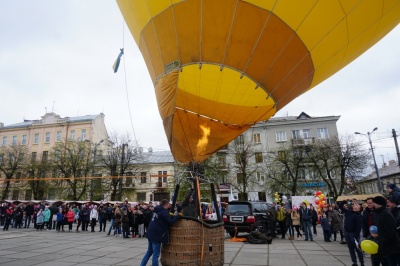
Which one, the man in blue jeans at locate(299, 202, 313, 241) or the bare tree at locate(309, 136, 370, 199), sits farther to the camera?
the bare tree at locate(309, 136, 370, 199)

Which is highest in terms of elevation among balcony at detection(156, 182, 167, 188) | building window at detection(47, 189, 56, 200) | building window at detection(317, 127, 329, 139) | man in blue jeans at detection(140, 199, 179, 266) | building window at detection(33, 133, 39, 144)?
building window at detection(33, 133, 39, 144)

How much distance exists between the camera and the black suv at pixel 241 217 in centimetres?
1188

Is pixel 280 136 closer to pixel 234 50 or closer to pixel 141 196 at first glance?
pixel 141 196

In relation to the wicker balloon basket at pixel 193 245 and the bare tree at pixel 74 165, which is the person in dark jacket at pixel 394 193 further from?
the bare tree at pixel 74 165

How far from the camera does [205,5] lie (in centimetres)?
496

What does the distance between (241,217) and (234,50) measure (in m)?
8.53

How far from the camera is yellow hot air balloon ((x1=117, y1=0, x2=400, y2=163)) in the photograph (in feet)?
16.8

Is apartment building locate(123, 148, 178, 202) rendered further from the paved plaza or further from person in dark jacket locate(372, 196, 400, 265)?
person in dark jacket locate(372, 196, 400, 265)

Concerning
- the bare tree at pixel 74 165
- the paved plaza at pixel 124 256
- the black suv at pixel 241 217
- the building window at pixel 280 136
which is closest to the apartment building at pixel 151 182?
the bare tree at pixel 74 165

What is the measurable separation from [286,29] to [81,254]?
308 inches

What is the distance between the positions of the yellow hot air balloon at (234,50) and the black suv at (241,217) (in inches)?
257

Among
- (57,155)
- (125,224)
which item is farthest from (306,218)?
(57,155)

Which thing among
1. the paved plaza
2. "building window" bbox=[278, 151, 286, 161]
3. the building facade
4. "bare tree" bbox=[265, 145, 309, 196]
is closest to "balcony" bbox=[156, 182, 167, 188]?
"bare tree" bbox=[265, 145, 309, 196]

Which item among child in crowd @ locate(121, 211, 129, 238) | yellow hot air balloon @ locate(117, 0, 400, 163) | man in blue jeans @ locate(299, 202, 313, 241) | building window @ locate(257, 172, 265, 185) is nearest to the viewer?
yellow hot air balloon @ locate(117, 0, 400, 163)
